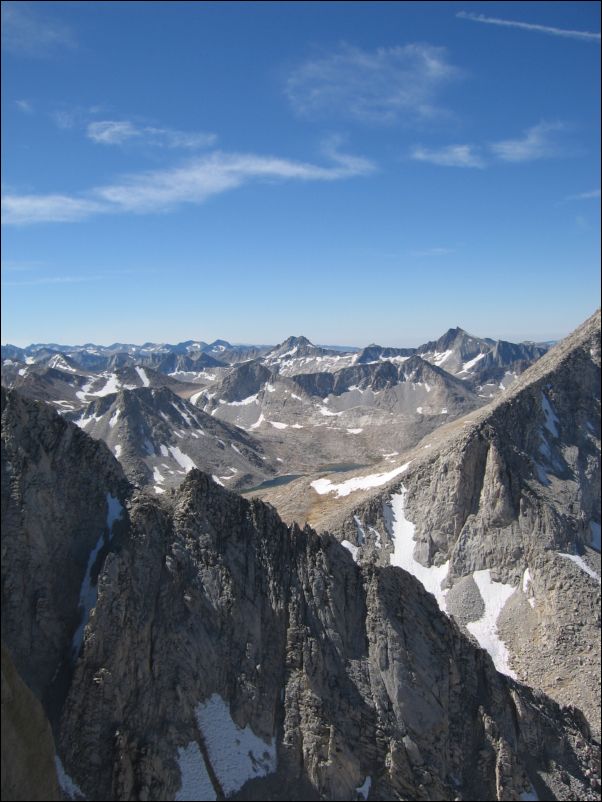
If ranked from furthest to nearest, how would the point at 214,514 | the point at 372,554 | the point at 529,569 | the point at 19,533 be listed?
the point at 372,554 < the point at 529,569 < the point at 214,514 < the point at 19,533

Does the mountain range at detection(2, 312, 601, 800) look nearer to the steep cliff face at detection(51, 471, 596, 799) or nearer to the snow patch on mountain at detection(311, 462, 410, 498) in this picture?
the steep cliff face at detection(51, 471, 596, 799)

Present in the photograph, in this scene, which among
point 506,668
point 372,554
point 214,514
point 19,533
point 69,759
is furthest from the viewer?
point 372,554

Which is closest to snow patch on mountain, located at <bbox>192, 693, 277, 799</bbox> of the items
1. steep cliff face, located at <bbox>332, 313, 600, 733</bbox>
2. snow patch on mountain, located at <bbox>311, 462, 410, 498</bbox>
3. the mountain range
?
the mountain range

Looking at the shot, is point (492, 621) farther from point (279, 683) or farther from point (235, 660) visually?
point (235, 660)

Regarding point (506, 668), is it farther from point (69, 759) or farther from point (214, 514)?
point (69, 759)

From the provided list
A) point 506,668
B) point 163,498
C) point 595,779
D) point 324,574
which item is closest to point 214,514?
point 163,498

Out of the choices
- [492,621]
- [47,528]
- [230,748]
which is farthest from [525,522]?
[47,528]
